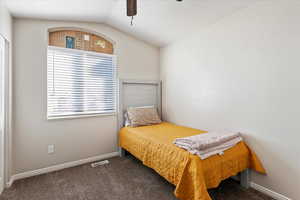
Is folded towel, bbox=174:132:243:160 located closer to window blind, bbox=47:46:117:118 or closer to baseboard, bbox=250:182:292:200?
baseboard, bbox=250:182:292:200

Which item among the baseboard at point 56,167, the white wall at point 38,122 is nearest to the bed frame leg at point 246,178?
the baseboard at point 56,167

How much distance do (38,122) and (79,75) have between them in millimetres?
992

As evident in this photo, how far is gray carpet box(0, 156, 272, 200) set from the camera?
1833 millimetres

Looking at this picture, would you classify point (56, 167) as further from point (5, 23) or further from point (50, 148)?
point (5, 23)

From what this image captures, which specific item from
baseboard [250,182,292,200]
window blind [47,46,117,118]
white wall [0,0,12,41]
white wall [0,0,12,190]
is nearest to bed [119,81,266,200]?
baseboard [250,182,292,200]

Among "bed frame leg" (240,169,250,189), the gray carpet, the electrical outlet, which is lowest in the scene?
the gray carpet

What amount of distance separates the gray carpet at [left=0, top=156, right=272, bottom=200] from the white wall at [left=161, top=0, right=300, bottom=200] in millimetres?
496

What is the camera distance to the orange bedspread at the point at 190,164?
1487mm

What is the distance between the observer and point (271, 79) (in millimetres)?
1772

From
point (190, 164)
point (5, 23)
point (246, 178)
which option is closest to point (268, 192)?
point (246, 178)

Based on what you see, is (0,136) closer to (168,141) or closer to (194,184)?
(168,141)

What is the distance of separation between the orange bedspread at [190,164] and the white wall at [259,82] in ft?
0.88

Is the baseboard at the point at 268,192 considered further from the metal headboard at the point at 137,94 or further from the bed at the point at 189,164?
the metal headboard at the point at 137,94

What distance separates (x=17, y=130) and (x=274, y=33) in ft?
11.9
